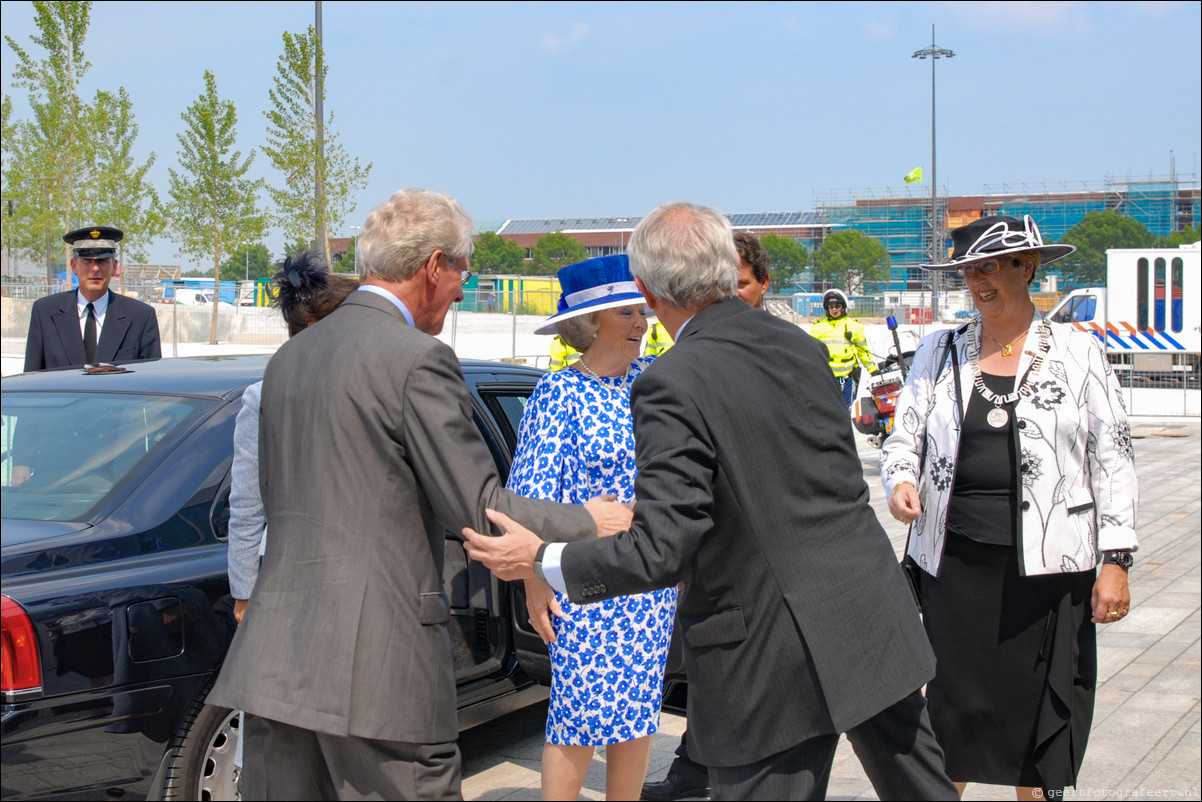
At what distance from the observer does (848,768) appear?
4434 mm

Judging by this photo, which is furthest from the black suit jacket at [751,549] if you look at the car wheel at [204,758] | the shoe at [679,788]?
the shoe at [679,788]

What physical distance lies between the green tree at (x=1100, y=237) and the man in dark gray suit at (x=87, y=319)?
9860 cm

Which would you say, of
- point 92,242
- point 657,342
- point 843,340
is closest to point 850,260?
point 843,340

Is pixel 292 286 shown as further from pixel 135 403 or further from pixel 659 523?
pixel 659 523

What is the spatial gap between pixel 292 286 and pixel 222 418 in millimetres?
605

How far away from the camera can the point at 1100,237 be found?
9656 cm

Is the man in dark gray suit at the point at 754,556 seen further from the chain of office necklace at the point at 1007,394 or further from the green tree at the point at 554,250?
the green tree at the point at 554,250

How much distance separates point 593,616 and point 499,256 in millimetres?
110142

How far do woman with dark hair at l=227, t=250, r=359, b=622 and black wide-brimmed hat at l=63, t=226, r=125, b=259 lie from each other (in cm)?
277

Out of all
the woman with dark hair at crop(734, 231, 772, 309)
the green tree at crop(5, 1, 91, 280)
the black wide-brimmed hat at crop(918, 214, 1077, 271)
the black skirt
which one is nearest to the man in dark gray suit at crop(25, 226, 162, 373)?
the woman with dark hair at crop(734, 231, 772, 309)

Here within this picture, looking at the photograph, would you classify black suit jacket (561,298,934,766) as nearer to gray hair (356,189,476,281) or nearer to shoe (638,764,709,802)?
gray hair (356,189,476,281)

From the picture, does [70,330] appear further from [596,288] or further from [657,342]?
[657,342]

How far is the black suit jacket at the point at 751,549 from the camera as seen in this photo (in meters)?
2.28

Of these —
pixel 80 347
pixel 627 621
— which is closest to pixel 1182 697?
pixel 627 621
